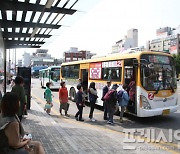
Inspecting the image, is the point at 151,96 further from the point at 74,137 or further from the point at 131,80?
the point at 74,137

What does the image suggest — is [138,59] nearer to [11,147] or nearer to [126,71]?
[126,71]

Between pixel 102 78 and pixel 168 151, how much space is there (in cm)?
676

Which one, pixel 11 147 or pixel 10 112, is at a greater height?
pixel 10 112

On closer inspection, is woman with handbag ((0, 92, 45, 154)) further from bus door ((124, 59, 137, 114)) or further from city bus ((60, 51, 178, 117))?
bus door ((124, 59, 137, 114))

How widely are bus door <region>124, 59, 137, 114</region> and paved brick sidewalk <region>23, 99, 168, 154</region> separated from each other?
1.77m

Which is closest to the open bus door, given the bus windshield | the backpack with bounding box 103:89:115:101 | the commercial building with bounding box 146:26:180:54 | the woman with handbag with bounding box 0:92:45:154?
the backpack with bounding box 103:89:115:101

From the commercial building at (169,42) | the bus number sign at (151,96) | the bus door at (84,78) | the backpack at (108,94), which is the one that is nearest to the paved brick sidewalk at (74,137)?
the backpack at (108,94)

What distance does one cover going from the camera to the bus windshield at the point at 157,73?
9742 mm

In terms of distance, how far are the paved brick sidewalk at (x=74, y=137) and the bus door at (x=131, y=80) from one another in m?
1.77

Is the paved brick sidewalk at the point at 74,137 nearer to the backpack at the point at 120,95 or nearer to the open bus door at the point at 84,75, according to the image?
the backpack at the point at 120,95

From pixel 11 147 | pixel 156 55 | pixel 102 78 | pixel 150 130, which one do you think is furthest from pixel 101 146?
pixel 102 78

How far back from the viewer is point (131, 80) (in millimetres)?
10227

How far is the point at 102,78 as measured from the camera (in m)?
12.8

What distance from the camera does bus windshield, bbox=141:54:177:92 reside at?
974cm
